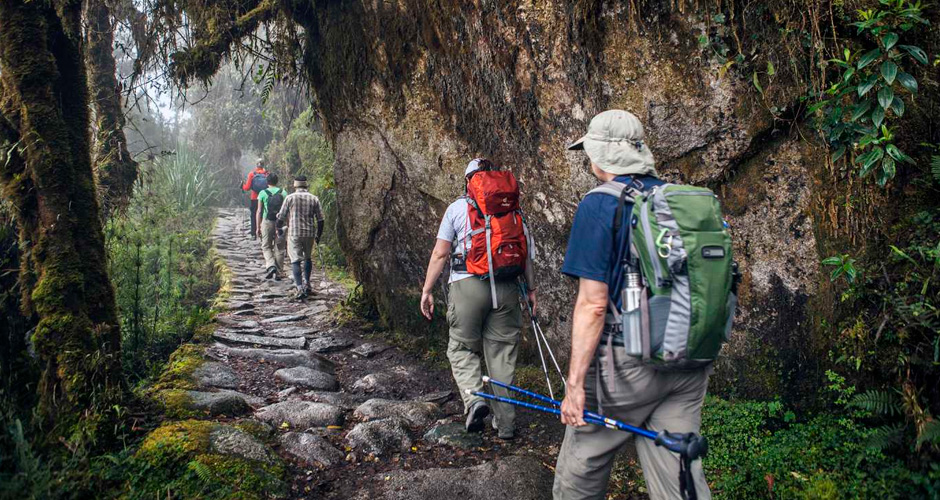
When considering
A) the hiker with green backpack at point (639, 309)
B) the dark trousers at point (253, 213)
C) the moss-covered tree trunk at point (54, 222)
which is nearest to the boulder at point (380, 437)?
the moss-covered tree trunk at point (54, 222)

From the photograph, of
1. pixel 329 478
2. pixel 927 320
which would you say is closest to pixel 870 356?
pixel 927 320

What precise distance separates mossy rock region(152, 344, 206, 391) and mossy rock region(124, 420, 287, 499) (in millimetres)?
1307

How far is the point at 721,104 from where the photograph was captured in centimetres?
428

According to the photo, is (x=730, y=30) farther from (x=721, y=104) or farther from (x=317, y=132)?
(x=317, y=132)

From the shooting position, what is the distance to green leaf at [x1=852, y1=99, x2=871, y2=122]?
11.6 ft

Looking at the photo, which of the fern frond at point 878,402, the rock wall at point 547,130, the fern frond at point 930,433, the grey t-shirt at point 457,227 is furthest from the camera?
the grey t-shirt at point 457,227

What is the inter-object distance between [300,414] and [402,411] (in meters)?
0.83

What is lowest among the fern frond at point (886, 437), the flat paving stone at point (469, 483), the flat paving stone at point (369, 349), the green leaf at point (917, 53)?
the flat paving stone at point (369, 349)

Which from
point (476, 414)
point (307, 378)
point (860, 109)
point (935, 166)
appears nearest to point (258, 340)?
point (307, 378)

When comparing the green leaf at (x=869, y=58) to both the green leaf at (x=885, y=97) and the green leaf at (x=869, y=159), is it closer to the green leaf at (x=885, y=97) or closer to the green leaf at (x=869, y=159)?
the green leaf at (x=885, y=97)

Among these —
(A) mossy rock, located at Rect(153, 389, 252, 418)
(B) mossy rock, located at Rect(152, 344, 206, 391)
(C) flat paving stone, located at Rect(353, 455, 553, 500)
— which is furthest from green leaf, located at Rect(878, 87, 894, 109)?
(B) mossy rock, located at Rect(152, 344, 206, 391)

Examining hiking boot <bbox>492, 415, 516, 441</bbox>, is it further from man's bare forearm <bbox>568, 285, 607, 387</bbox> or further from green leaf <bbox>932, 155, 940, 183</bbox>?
green leaf <bbox>932, 155, 940, 183</bbox>

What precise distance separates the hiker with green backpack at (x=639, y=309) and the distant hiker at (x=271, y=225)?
32.6 ft

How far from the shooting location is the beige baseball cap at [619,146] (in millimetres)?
2717
